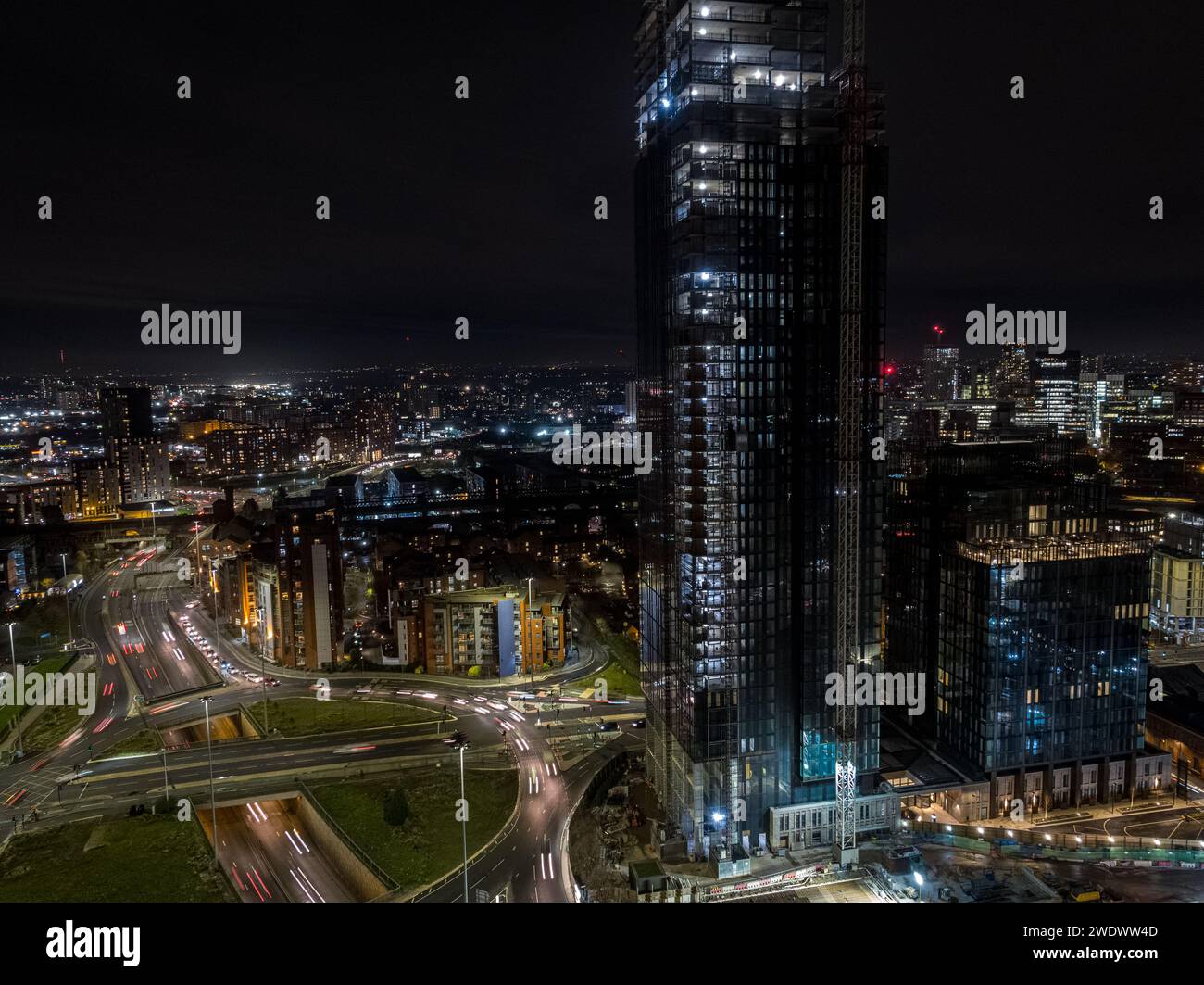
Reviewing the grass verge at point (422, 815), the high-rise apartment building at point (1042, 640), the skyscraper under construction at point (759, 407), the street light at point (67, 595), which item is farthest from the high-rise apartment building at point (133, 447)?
the high-rise apartment building at point (1042, 640)

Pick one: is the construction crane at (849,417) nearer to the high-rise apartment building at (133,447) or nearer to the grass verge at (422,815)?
the grass verge at (422,815)

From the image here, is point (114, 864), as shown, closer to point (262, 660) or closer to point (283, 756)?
point (283, 756)

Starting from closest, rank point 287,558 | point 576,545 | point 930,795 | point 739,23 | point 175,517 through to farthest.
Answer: point 739,23 → point 930,795 → point 287,558 → point 576,545 → point 175,517

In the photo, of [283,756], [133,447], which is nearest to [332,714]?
[283,756]

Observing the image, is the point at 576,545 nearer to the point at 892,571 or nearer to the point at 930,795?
the point at 892,571
